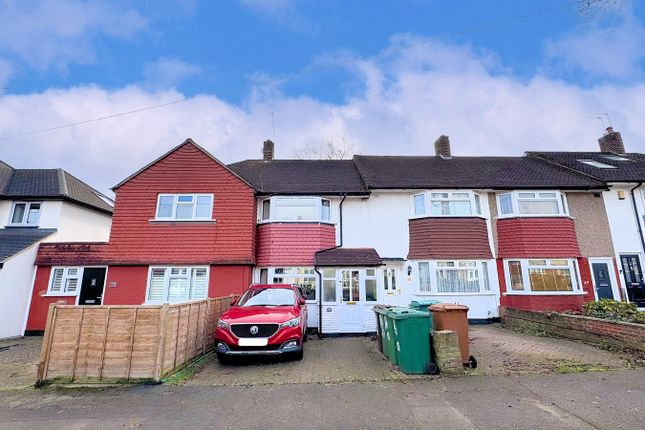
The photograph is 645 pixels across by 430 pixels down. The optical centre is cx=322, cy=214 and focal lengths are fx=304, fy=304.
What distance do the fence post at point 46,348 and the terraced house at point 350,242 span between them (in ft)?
18.2

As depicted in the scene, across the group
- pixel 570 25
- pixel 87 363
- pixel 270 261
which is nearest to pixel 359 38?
pixel 570 25

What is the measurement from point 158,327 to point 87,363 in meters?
1.54

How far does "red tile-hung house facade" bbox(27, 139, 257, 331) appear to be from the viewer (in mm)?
11570

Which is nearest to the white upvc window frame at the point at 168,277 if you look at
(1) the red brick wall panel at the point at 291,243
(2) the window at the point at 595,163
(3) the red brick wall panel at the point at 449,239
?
(1) the red brick wall panel at the point at 291,243

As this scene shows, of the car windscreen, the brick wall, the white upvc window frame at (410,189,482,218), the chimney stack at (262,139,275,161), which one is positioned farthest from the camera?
the chimney stack at (262,139,275,161)

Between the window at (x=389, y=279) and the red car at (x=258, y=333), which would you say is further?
the window at (x=389, y=279)

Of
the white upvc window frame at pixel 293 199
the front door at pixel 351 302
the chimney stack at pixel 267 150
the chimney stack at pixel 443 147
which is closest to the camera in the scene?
the front door at pixel 351 302

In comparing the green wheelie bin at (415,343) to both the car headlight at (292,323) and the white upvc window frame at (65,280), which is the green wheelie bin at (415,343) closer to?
the car headlight at (292,323)

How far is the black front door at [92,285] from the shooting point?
38.8ft

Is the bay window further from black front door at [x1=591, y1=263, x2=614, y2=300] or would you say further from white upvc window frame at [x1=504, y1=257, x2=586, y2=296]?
black front door at [x1=591, y1=263, x2=614, y2=300]

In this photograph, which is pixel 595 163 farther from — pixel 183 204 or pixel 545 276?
pixel 183 204

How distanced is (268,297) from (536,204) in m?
11.9

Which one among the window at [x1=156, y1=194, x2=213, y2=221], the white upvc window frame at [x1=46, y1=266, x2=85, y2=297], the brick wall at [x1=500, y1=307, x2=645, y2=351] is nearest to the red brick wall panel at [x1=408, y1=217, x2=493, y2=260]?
the brick wall at [x1=500, y1=307, x2=645, y2=351]

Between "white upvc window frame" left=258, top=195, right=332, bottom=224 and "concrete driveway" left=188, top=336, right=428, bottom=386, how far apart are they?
18.2ft
